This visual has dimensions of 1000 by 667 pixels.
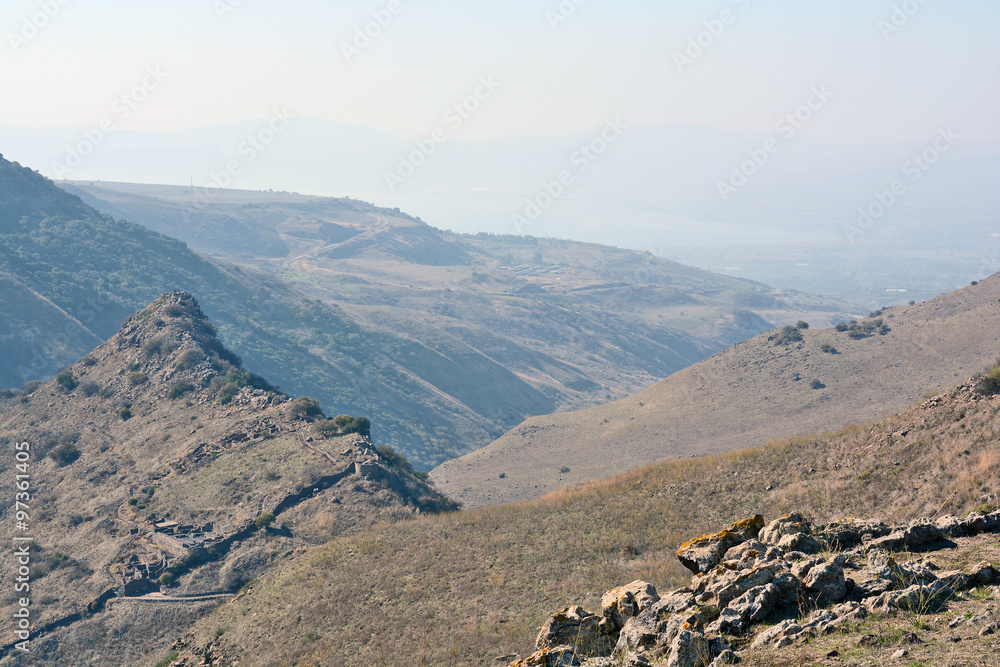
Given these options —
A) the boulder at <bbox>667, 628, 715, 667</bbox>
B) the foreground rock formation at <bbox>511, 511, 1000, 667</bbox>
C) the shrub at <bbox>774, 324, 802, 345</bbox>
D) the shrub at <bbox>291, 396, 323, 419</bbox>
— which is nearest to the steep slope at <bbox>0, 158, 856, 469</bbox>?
the shrub at <bbox>774, 324, 802, 345</bbox>

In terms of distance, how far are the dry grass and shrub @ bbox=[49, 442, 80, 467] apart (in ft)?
82.6

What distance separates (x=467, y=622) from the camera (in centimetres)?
1892

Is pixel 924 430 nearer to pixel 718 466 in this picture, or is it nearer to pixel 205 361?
pixel 718 466

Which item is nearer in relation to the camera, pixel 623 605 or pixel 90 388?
pixel 623 605

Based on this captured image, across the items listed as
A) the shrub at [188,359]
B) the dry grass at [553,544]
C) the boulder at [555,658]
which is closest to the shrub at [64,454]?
the shrub at [188,359]

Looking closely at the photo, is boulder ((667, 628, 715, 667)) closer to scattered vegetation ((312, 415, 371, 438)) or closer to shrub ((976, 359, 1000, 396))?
shrub ((976, 359, 1000, 396))

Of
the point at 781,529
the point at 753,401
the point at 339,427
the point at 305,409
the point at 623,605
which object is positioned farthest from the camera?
the point at 753,401

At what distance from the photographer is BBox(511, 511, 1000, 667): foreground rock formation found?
9.21 meters

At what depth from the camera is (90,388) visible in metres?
51.4

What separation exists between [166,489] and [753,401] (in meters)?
57.0

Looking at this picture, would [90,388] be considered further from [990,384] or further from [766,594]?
[990,384]

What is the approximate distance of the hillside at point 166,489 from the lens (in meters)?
29.2

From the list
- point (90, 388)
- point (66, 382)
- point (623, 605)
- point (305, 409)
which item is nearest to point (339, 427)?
point (305, 409)

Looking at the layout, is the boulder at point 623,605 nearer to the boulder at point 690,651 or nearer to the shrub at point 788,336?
the boulder at point 690,651
